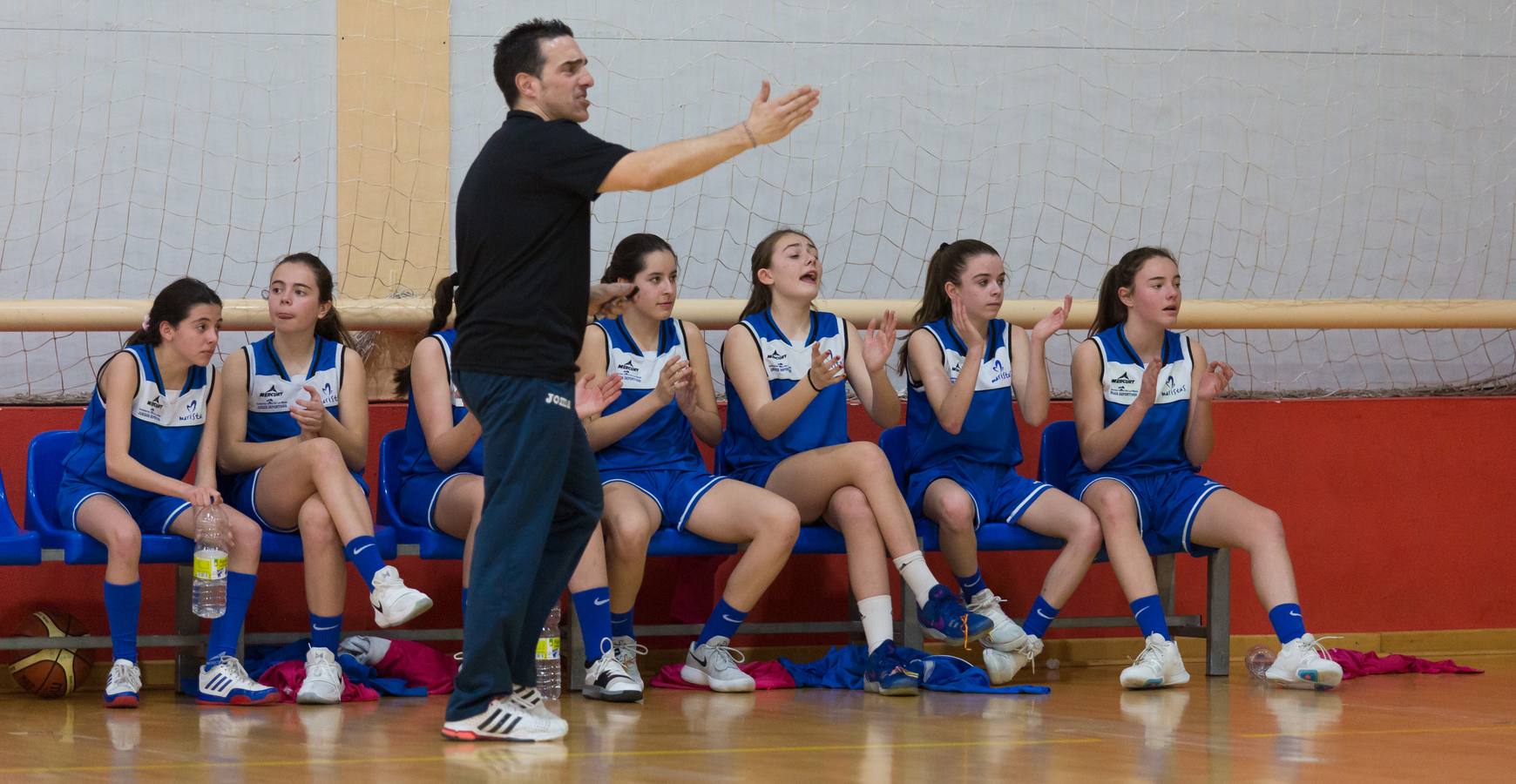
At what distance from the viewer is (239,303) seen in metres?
4.81

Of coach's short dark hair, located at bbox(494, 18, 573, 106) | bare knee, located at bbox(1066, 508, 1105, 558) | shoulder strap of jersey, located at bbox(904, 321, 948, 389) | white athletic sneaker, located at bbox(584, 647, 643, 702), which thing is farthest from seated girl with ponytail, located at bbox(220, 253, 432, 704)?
bare knee, located at bbox(1066, 508, 1105, 558)

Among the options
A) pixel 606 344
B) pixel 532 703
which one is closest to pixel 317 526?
pixel 606 344

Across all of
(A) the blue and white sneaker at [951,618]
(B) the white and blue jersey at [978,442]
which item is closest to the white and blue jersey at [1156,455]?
(B) the white and blue jersey at [978,442]

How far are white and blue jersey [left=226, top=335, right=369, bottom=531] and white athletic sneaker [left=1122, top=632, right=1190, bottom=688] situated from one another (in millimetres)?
2201

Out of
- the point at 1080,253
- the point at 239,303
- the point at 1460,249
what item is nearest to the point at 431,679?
the point at 239,303

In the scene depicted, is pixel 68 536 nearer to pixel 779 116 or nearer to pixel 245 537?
pixel 245 537

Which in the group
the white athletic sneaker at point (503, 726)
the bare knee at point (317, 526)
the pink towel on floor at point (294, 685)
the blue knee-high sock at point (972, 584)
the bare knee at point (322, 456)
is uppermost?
the bare knee at point (322, 456)

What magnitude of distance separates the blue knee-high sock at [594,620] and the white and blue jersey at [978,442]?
3.43 ft

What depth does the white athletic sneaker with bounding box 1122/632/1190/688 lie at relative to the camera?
14.6 feet

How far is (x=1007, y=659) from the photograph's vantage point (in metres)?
4.46

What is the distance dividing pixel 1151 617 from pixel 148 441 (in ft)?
9.24

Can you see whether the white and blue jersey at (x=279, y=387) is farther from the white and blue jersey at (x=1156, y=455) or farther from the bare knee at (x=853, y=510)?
the white and blue jersey at (x=1156, y=455)

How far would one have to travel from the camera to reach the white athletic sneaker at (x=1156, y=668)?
4441 millimetres

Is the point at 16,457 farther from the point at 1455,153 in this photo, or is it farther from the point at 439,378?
the point at 1455,153
